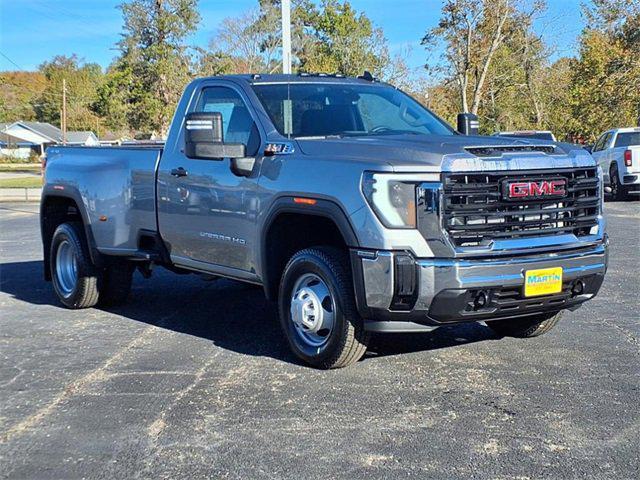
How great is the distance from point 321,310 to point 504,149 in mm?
1612

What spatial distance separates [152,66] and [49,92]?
2488 inches

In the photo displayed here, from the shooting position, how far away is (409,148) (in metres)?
4.87

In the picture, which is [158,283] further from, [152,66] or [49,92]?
[49,92]

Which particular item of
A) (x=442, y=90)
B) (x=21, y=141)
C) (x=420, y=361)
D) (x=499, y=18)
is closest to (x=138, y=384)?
(x=420, y=361)

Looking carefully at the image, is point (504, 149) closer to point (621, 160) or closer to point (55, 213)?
point (55, 213)

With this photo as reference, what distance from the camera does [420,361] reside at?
5645 mm

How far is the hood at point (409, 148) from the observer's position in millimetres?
4734

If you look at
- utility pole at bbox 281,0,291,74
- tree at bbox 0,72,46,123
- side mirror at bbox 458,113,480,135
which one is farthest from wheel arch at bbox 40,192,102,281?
tree at bbox 0,72,46,123

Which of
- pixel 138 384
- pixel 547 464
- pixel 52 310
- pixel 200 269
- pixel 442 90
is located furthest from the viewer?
pixel 442 90

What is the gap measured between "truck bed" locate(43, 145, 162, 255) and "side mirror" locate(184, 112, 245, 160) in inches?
46.2

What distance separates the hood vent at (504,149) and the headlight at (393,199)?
1.63ft

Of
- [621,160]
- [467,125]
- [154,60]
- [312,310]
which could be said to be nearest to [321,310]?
[312,310]

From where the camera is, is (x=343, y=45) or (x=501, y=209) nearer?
(x=501, y=209)

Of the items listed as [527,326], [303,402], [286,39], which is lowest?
[303,402]
